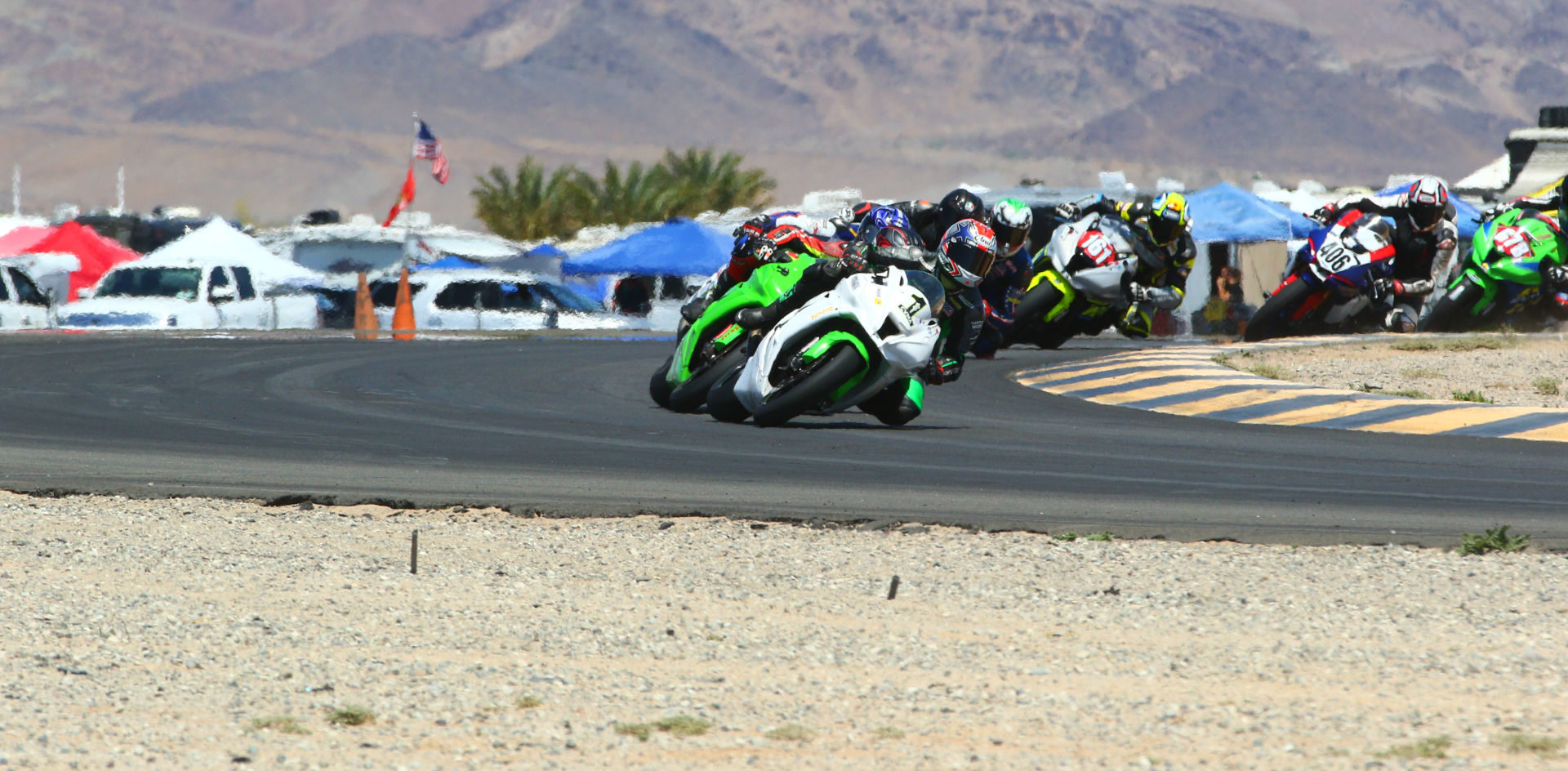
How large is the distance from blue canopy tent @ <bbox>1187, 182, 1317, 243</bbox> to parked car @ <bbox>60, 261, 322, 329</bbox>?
14848mm

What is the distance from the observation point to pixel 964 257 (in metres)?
12.5

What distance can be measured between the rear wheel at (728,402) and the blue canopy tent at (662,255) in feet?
71.9

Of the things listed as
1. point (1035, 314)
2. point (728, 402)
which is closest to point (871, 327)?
point (728, 402)

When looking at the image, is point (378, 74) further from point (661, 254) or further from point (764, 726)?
point (764, 726)

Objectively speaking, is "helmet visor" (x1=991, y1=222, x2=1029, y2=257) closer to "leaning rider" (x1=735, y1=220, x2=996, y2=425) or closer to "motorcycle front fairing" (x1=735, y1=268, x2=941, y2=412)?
"leaning rider" (x1=735, y1=220, x2=996, y2=425)

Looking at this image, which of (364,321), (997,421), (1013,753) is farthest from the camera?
(364,321)

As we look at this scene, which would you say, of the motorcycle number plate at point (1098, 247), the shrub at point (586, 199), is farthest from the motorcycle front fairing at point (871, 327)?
the shrub at point (586, 199)

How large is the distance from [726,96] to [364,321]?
16636 centimetres

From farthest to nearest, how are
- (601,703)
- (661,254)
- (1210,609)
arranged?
(661,254)
(1210,609)
(601,703)

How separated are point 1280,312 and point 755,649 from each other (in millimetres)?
18897

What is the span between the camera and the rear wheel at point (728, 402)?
40.0ft

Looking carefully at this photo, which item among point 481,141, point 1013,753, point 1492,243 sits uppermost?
point 481,141

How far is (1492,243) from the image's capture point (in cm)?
2375

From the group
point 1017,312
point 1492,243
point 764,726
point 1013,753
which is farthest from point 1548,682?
point 1492,243
